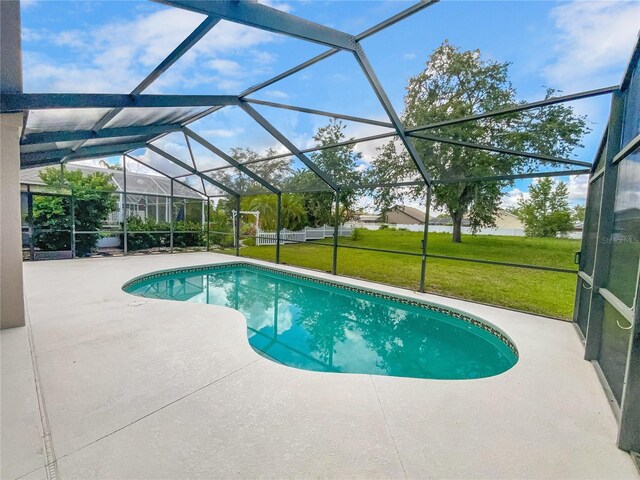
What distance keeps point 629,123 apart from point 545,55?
198 cm

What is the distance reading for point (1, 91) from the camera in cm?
312

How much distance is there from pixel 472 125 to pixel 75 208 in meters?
11.2

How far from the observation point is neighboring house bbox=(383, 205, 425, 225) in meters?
8.36

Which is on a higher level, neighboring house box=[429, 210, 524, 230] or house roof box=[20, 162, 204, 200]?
house roof box=[20, 162, 204, 200]

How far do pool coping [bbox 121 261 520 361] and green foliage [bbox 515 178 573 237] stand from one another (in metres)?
3.16

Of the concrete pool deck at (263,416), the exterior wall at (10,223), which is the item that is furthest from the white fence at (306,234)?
the concrete pool deck at (263,416)

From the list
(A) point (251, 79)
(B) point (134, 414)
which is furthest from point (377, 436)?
(A) point (251, 79)

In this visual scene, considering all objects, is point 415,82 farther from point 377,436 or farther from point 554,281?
point 554,281

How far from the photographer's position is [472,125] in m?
4.51

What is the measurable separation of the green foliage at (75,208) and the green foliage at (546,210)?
12423 mm

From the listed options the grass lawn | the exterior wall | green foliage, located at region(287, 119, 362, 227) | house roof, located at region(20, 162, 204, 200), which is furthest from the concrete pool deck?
house roof, located at region(20, 162, 204, 200)

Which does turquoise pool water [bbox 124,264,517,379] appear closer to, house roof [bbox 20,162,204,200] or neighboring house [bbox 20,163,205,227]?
neighboring house [bbox 20,163,205,227]

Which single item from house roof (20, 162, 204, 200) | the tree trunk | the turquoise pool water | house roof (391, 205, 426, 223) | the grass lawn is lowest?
the turquoise pool water

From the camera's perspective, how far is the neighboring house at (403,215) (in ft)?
27.4
